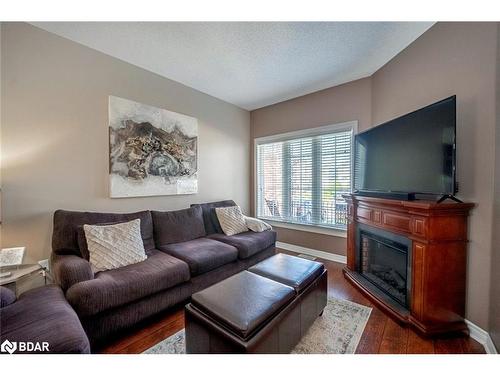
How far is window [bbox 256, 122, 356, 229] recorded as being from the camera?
10.1ft

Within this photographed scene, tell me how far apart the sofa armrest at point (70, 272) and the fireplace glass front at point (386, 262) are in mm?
2562

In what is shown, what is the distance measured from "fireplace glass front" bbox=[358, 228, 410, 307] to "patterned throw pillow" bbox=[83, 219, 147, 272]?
2.35m

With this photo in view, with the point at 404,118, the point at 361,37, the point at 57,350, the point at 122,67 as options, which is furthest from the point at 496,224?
the point at 122,67

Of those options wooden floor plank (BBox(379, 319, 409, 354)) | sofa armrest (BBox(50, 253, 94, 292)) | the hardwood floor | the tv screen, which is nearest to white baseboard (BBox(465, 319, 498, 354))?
the hardwood floor

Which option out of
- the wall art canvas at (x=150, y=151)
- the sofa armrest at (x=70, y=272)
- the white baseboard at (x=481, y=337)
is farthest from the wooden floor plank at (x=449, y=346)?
the wall art canvas at (x=150, y=151)

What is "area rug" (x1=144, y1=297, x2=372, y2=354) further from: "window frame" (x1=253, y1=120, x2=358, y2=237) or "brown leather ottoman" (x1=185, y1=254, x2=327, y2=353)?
"window frame" (x1=253, y1=120, x2=358, y2=237)

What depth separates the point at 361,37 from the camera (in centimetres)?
204

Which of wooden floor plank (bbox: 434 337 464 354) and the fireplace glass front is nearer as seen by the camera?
wooden floor plank (bbox: 434 337 464 354)

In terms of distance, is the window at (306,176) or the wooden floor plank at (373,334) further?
the window at (306,176)

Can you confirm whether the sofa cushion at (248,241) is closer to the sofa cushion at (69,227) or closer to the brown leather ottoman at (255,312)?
the brown leather ottoman at (255,312)

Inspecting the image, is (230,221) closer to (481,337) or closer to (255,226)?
(255,226)

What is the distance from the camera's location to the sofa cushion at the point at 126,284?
138 cm

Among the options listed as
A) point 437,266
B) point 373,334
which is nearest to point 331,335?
point 373,334
